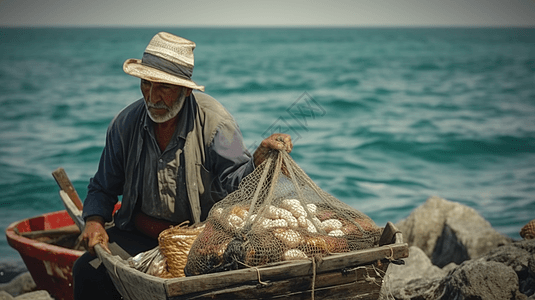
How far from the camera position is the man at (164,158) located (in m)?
3.00

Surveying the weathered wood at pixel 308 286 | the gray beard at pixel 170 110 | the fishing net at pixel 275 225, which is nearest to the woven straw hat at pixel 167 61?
the gray beard at pixel 170 110

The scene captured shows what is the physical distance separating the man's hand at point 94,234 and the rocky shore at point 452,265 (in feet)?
4.66

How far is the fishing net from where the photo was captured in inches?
91.9

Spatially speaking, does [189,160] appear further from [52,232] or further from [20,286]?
[20,286]

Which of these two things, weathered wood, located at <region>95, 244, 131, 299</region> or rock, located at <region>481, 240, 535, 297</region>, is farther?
rock, located at <region>481, 240, 535, 297</region>

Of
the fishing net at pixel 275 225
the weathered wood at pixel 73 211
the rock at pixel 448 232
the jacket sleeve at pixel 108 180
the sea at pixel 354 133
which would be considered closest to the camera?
the fishing net at pixel 275 225

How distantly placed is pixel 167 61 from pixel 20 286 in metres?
3.22

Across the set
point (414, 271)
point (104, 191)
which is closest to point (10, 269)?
point (104, 191)

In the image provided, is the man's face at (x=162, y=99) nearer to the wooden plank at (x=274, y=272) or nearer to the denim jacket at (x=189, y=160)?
the denim jacket at (x=189, y=160)

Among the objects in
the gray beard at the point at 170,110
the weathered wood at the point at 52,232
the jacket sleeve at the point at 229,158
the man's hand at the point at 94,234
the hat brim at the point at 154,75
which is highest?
the hat brim at the point at 154,75

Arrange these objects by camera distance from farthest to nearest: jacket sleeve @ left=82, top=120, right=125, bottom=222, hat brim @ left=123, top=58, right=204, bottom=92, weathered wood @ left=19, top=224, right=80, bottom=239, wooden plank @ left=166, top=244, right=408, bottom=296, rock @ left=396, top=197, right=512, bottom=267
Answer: rock @ left=396, top=197, right=512, bottom=267 < weathered wood @ left=19, top=224, right=80, bottom=239 < jacket sleeve @ left=82, top=120, right=125, bottom=222 < hat brim @ left=123, top=58, right=204, bottom=92 < wooden plank @ left=166, top=244, right=408, bottom=296

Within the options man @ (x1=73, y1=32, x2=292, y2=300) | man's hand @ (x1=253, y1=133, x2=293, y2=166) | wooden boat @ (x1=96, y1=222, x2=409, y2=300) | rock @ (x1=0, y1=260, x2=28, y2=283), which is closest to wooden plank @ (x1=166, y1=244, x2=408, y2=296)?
wooden boat @ (x1=96, y1=222, x2=409, y2=300)

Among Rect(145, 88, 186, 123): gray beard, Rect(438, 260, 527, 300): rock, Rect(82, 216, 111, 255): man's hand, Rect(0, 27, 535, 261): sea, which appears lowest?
Rect(0, 27, 535, 261): sea

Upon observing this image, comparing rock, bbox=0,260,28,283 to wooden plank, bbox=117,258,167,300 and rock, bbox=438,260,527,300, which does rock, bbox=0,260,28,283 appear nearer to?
wooden plank, bbox=117,258,167,300
